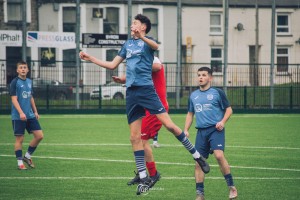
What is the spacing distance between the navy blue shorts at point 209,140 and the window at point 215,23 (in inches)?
1799

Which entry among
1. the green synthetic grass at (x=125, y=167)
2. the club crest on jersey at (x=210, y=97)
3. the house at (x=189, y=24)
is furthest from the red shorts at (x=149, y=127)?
the house at (x=189, y=24)

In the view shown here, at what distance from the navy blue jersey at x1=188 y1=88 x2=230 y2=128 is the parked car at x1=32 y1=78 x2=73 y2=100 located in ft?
78.9

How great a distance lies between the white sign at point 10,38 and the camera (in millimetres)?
33969

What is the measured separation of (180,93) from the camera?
3712 centimetres

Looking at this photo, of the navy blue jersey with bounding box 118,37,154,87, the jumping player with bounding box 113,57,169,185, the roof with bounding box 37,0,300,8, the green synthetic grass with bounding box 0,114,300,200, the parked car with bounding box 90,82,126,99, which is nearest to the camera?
the navy blue jersey with bounding box 118,37,154,87

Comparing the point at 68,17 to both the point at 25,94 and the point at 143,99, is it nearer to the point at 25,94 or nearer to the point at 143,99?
the point at 25,94

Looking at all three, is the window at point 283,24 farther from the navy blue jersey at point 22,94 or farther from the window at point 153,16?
the navy blue jersey at point 22,94

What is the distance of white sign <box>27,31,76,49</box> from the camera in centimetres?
3450

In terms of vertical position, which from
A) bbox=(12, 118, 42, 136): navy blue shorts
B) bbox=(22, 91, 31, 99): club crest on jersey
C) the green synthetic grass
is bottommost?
the green synthetic grass

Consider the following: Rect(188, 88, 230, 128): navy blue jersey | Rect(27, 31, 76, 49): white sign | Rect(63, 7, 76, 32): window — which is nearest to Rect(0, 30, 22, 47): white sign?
Rect(27, 31, 76, 49): white sign

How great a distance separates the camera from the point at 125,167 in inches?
589

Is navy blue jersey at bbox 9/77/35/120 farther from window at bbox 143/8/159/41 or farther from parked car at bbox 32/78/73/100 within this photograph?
window at bbox 143/8/159/41

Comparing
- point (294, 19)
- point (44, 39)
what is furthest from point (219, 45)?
point (44, 39)

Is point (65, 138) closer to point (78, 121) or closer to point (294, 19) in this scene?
point (78, 121)
